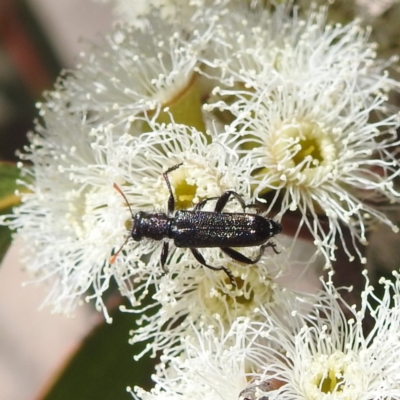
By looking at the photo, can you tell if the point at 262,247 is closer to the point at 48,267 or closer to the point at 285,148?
the point at 285,148

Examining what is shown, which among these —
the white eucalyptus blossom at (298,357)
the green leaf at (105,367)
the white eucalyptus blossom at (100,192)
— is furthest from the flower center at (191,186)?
the green leaf at (105,367)

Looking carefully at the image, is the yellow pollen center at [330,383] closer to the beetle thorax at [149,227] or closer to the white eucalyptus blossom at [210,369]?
the white eucalyptus blossom at [210,369]

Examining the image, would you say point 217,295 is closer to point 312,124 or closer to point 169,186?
point 169,186

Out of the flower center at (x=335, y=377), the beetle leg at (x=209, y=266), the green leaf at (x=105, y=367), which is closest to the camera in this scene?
the flower center at (x=335, y=377)

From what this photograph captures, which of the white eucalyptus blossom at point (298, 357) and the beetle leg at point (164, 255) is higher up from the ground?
the beetle leg at point (164, 255)

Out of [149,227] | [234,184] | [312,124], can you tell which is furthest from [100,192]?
[312,124]

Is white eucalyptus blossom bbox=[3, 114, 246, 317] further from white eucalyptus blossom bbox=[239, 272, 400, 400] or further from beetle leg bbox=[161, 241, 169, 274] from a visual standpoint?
white eucalyptus blossom bbox=[239, 272, 400, 400]

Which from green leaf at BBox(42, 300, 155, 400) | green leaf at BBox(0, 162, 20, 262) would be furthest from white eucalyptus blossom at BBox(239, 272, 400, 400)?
green leaf at BBox(0, 162, 20, 262)

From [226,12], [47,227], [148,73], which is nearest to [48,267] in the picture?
[47,227]
